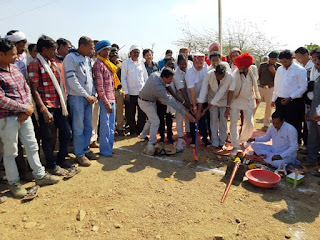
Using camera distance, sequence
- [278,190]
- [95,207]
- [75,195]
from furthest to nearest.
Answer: [278,190] < [75,195] < [95,207]

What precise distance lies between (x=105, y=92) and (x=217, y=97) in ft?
6.94

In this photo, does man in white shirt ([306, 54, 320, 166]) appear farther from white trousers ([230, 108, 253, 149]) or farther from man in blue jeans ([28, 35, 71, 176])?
man in blue jeans ([28, 35, 71, 176])

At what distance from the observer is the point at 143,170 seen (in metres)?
→ 4.33

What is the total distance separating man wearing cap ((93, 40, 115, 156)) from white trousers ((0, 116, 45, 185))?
4.67 ft

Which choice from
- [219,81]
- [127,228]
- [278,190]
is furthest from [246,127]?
[127,228]

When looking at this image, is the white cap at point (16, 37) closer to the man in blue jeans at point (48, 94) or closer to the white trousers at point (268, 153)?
the man in blue jeans at point (48, 94)

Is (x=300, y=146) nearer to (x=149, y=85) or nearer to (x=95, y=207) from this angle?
(x=149, y=85)

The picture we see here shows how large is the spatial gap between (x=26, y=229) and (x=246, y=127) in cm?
413

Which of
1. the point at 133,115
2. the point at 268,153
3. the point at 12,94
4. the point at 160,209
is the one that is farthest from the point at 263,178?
the point at 12,94

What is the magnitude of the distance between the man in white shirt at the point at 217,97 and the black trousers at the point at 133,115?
173 centimetres

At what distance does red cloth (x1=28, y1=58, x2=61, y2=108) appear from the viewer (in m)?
3.55

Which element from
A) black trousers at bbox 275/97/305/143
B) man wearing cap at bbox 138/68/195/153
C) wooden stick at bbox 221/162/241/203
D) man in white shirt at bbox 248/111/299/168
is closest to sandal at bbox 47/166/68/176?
man wearing cap at bbox 138/68/195/153

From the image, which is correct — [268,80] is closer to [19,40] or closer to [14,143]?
[19,40]

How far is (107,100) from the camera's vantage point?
4.57 m
